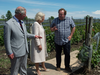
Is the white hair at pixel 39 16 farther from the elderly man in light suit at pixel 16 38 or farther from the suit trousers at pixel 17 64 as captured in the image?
the suit trousers at pixel 17 64

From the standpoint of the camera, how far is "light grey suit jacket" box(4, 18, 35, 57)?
1.82 m

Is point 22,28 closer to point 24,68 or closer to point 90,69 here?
point 24,68

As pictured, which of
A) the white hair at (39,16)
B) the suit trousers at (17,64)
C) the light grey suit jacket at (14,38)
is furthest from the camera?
the white hair at (39,16)

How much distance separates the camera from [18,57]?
2070 mm

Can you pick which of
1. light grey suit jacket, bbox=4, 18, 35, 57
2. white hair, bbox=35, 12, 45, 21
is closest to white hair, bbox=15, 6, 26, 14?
light grey suit jacket, bbox=4, 18, 35, 57

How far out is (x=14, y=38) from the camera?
194 centimetres

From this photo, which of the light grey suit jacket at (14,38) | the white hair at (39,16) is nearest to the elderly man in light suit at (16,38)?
the light grey suit jacket at (14,38)

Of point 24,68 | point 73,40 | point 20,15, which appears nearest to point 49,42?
point 73,40

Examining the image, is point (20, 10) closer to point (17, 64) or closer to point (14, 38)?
point (14, 38)

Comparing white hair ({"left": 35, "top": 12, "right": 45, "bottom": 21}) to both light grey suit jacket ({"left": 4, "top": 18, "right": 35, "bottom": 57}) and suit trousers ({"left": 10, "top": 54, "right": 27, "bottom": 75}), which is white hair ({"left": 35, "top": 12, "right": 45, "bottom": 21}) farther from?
suit trousers ({"left": 10, "top": 54, "right": 27, "bottom": 75})

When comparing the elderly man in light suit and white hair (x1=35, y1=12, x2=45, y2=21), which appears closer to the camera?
the elderly man in light suit

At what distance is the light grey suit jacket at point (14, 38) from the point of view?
71.8 inches

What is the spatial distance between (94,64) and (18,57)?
80.4 inches

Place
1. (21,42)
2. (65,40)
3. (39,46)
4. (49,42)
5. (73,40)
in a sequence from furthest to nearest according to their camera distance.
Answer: (73,40) → (49,42) → (65,40) → (39,46) → (21,42)
